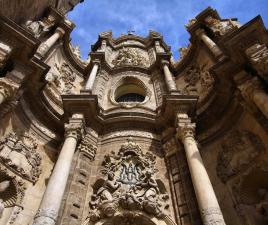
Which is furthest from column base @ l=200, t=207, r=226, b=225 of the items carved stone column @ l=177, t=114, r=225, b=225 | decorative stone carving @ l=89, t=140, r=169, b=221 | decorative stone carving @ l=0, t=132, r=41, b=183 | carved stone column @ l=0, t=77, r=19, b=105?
carved stone column @ l=0, t=77, r=19, b=105

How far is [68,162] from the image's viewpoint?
9.01m

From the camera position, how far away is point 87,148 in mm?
10633

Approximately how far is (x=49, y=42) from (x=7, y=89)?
6191 millimetres

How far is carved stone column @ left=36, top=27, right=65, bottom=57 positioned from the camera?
1289 centimetres

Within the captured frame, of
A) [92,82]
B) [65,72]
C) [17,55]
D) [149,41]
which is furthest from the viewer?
[149,41]

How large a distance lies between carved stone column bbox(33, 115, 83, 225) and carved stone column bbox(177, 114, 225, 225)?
12.8 ft

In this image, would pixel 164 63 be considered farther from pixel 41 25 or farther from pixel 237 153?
pixel 237 153

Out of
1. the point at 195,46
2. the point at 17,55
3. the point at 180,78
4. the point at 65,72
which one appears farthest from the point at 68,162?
the point at 195,46

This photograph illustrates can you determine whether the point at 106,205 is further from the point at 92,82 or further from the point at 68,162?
the point at 92,82

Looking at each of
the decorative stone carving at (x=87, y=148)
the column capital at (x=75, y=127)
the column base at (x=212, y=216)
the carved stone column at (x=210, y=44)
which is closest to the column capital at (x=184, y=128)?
the column base at (x=212, y=216)

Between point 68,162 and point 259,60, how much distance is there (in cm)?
689

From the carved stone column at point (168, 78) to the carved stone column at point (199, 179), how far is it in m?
3.04

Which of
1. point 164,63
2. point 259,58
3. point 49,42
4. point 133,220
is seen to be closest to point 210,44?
point 164,63

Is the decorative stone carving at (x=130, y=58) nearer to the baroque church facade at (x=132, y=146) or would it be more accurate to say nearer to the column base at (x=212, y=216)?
the baroque church facade at (x=132, y=146)
